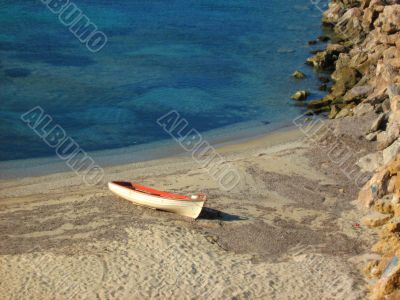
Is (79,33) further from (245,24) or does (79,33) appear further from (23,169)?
(23,169)

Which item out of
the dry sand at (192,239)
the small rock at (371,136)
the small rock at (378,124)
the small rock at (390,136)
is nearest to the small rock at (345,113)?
the small rock at (378,124)

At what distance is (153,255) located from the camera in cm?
2091

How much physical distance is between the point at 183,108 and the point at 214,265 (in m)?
18.4

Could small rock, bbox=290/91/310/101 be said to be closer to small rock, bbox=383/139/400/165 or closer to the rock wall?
the rock wall

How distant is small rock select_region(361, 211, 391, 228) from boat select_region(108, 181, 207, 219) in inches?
214

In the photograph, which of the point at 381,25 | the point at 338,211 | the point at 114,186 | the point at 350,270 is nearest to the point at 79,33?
the point at 381,25

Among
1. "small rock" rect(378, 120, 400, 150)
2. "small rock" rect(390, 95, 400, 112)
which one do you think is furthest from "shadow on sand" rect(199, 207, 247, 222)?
"small rock" rect(390, 95, 400, 112)

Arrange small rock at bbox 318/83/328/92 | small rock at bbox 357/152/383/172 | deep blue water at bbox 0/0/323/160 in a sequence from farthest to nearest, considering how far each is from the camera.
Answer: small rock at bbox 318/83/328/92, deep blue water at bbox 0/0/323/160, small rock at bbox 357/152/383/172

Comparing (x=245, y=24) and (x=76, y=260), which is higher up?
(x=76, y=260)

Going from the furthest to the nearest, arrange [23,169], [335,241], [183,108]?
1. [183,108]
2. [23,169]
3. [335,241]

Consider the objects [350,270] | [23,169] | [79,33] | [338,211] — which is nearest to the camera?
[350,270]

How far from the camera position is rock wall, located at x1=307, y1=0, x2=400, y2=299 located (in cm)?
2080

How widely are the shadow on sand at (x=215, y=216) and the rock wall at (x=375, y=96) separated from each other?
438 cm

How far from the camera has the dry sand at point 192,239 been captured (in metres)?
19.5
